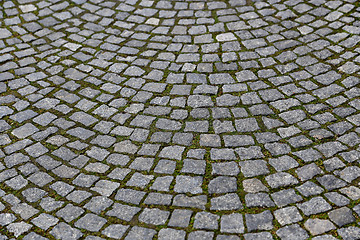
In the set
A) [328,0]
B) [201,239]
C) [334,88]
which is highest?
[328,0]

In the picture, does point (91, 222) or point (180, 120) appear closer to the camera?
point (91, 222)

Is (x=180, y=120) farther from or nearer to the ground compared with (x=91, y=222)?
farther from the ground

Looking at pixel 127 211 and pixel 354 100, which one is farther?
pixel 354 100

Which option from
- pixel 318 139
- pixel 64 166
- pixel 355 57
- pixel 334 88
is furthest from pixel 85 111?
pixel 355 57

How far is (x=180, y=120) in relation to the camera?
4672 millimetres

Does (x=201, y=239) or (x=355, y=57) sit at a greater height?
(x=355, y=57)

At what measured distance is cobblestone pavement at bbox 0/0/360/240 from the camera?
369 cm

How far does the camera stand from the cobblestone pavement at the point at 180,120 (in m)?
3.69

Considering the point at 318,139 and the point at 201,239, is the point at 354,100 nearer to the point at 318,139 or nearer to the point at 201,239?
the point at 318,139

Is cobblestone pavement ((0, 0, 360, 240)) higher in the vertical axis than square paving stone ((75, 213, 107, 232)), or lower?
higher

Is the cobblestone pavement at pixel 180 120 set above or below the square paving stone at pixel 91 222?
above

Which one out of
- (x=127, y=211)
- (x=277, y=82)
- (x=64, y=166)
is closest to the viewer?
(x=127, y=211)

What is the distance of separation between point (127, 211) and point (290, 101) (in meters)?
2.20

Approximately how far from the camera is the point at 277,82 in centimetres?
505
